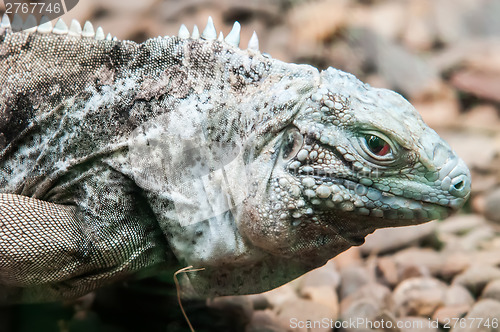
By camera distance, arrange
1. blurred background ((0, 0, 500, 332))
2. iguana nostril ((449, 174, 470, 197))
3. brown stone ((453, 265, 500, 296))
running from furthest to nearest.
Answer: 1. brown stone ((453, 265, 500, 296))
2. blurred background ((0, 0, 500, 332))
3. iguana nostril ((449, 174, 470, 197))

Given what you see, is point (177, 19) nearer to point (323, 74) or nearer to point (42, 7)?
point (42, 7)

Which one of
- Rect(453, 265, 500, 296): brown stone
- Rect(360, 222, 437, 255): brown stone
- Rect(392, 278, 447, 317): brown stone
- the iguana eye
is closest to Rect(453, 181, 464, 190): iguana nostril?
the iguana eye


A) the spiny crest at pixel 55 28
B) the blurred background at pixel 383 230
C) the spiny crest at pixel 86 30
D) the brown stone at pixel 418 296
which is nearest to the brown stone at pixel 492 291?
the blurred background at pixel 383 230

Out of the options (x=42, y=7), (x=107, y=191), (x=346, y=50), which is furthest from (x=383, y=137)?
(x=346, y=50)

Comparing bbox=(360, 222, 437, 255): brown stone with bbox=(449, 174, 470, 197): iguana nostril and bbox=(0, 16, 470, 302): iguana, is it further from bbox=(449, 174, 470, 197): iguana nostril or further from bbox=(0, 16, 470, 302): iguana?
bbox=(449, 174, 470, 197): iguana nostril

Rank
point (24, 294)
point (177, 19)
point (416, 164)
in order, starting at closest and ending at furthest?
point (416, 164) → point (24, 294) → point (177, 19)

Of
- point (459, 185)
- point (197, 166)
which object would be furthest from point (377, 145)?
point (197, 166)
